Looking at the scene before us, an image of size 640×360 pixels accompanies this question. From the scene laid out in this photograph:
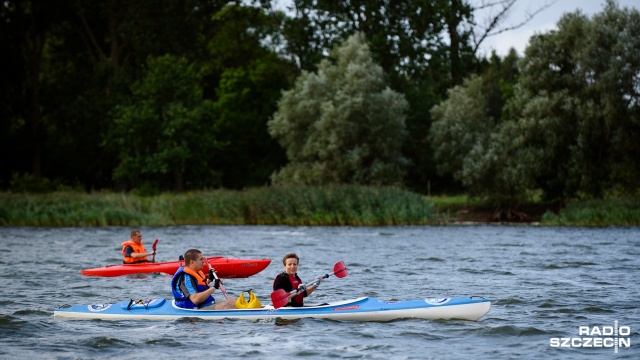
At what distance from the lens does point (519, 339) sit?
11.8 m

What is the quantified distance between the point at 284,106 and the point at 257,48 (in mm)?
13195

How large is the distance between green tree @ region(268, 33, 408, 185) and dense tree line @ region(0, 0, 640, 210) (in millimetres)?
77

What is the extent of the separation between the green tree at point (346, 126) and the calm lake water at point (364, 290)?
1101cm

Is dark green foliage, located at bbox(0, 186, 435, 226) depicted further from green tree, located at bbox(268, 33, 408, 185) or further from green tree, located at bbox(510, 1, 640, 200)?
green tree, located at bbox(268, 33, 408, 185)

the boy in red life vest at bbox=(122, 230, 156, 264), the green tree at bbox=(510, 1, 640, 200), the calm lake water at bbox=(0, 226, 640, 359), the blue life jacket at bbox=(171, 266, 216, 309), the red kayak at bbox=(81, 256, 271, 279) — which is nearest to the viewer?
the calm lake water at bbox=(0, 226, 640, 359)

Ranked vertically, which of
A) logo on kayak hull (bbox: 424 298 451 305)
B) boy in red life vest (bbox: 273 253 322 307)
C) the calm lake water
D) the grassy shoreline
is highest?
the grassy shoreline

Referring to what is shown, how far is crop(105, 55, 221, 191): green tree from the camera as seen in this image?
151 feet

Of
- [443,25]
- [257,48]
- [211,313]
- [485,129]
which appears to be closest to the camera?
[211,313]

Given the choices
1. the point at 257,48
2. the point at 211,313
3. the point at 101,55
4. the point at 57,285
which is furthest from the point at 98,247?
the point at 257,48

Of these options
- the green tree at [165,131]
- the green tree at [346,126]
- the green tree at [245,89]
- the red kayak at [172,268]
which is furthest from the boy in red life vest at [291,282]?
the green tree at [245,89]

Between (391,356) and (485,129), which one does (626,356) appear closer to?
(391,356)

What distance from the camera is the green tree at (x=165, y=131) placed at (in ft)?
151

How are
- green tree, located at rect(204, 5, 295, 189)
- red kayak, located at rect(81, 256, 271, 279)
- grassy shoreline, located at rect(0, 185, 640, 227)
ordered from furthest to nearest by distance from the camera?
green tree, located at rect(204, 5, 295, 189)
grassy shoreline, located at rect(0, 185, 640, 227)
red kayak, located at rect(81, 256, 271, 279)

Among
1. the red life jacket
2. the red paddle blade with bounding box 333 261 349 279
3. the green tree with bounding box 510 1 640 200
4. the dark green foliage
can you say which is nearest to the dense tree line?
the green tree with bounding box 510 1 640 200
